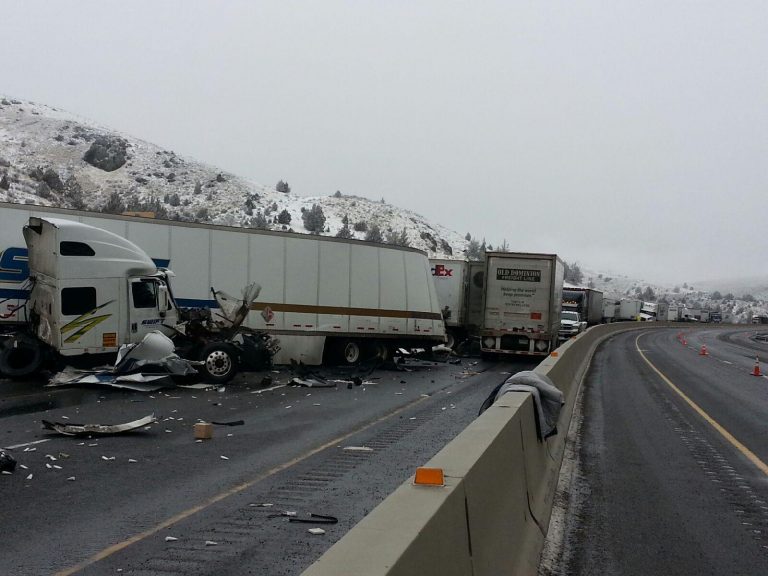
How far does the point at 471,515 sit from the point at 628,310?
101024 mm

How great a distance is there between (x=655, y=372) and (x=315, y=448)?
1758 centimetres

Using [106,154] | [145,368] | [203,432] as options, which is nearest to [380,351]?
[145,368]

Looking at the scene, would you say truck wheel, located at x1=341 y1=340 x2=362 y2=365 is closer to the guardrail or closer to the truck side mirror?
the truck side mirror

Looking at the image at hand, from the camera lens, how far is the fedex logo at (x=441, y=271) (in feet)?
97.8

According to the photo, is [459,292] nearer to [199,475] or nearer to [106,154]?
[199,475]

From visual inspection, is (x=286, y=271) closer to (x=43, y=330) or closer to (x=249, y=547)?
(x=43, y=330)

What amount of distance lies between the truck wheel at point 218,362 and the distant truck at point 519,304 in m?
12.2

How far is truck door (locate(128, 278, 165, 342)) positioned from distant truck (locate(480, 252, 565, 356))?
1335cm

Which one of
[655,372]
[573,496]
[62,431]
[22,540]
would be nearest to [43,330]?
[62,431]

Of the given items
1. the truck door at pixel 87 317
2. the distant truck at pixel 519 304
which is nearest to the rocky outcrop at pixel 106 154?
the distant truck at pixel 519 304

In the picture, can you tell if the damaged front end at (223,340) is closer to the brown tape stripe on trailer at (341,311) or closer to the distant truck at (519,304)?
the brown tape stripe on trailer at (341,311)

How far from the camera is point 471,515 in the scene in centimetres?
388

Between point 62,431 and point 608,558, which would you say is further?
point 62,431

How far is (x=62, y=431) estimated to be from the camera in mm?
10078
